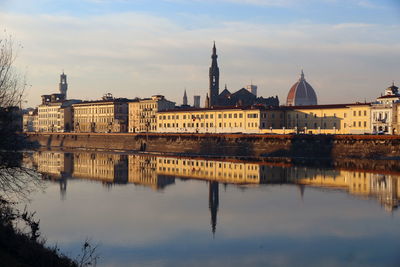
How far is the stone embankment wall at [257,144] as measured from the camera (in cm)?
7931

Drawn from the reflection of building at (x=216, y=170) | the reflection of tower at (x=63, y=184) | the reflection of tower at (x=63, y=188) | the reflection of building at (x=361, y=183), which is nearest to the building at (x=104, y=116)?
the reflection of building at (x=216, y=170)

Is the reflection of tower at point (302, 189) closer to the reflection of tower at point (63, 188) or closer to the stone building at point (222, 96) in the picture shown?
the reflection of tower at point (63, 188)

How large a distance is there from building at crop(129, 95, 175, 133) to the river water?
76841 millimetres

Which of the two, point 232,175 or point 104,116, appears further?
point 104,116

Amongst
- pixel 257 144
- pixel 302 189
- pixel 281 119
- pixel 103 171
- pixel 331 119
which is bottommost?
pixel 302 189

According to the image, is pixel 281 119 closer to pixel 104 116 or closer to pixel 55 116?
pixel 104 116

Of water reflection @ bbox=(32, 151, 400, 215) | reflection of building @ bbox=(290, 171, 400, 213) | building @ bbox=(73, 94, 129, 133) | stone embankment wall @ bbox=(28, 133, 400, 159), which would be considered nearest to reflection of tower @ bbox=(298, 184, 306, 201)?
water reflection @ bbox=(32, 151, 400, 215)

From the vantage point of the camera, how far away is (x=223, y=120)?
11675 cm

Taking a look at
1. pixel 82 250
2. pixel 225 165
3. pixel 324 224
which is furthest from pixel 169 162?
pixel 82 250

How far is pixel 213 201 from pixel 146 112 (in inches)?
3999

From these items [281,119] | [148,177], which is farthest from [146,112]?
[148,177]

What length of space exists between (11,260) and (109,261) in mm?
7297

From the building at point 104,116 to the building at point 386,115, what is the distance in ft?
252

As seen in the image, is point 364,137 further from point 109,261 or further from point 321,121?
point 109,261
